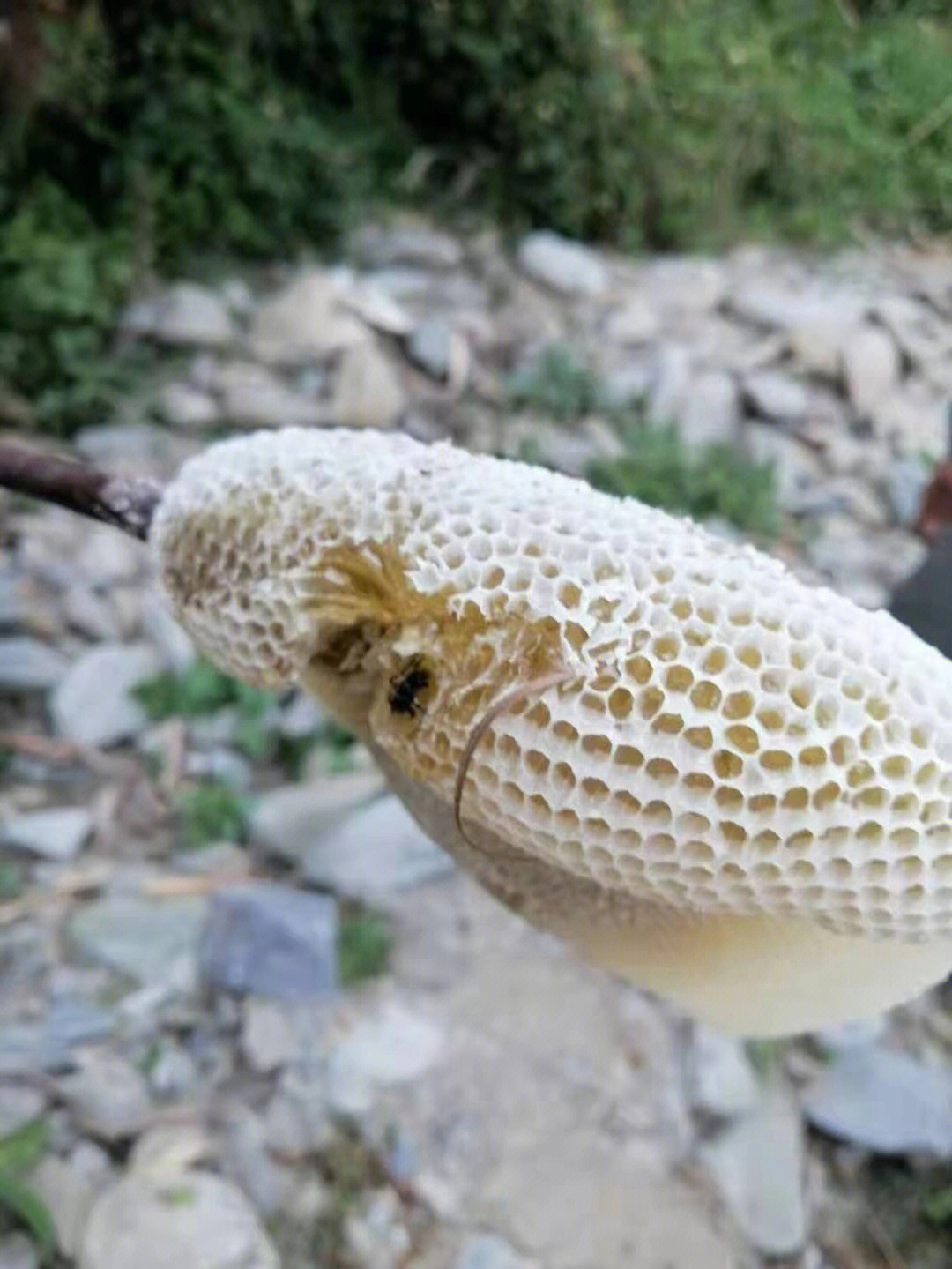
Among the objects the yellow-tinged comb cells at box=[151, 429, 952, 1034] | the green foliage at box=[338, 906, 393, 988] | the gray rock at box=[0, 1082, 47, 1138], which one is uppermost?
the yellow-tinged comb cells at box=[151, 429, 952, 1034]

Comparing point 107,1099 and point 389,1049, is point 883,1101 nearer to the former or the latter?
point 389,1049

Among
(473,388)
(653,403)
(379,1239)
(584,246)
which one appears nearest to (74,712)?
(379,1239)

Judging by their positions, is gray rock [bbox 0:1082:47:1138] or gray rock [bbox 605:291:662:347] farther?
gray rock [bbox 605:291:662:347]

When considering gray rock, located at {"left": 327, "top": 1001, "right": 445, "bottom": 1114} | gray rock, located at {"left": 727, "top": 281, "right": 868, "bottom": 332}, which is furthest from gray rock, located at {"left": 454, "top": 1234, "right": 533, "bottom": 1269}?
gray rock, located at {"left": 727, "top": 281, "right": 868, "bottom": 332}

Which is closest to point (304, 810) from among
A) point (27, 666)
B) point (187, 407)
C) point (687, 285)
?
point (27, 666)

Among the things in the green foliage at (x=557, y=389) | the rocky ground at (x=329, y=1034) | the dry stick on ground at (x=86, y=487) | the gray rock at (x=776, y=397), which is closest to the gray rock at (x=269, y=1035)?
the rocky ground at (x=329, y=1034)

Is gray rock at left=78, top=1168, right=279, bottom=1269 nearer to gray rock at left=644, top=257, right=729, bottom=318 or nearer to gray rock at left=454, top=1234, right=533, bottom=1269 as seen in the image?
gray rock at left=454, top=1234, right=533, bottom=1269
